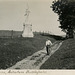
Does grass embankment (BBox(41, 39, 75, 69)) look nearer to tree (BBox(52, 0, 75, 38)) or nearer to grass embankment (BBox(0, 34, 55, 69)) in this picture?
tree (BBox(52, 0, 75, 38))

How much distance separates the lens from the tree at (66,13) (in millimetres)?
7316

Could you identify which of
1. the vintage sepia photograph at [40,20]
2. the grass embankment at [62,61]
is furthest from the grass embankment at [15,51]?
the grass embankment at [62,61]

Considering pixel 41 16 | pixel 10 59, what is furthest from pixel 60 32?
pixel 10 59

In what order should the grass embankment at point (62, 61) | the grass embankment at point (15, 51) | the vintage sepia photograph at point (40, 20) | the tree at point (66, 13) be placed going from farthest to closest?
the grass embankment at point (15, 51)
the tree at point (66, 13)
the vintage sepia photograph at point (40, 20)
the grass embankment at point (62, 61)

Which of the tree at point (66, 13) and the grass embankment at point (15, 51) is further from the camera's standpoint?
the grass embankment at point (15, 51)

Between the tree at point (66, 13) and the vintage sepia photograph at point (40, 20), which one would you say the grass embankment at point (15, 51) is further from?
the tree at point (66, 13)

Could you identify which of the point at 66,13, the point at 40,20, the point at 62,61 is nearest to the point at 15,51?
the point at 40,20

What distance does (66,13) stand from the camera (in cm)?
779

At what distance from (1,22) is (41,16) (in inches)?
39.6

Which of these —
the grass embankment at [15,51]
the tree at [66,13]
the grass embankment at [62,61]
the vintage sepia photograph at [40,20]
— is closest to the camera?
the grass embankment at [62,61]

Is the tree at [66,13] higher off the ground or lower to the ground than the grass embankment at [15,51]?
higher

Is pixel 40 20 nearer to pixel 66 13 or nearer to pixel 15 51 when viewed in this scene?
pixel 66 13

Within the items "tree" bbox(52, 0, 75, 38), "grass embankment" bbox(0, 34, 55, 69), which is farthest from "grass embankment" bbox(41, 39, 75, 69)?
"grass embankment" bbox(0, 34, 55, 69)

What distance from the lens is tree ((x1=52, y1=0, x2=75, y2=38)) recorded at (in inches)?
288
